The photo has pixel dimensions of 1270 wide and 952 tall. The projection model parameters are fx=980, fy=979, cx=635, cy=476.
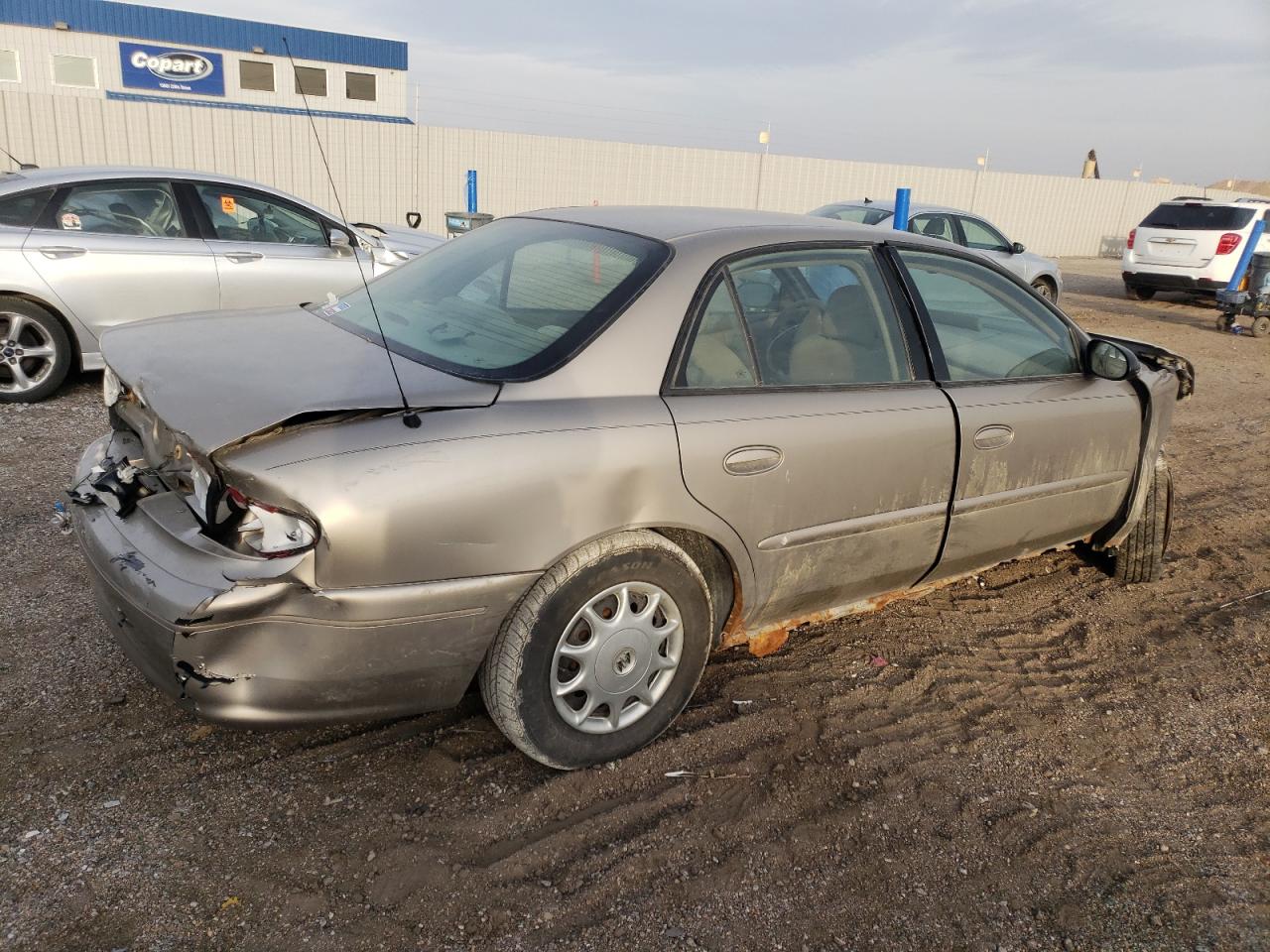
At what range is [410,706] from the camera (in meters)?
2.59

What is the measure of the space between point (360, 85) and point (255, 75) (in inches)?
98.7

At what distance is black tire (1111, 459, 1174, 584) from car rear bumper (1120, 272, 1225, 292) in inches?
498

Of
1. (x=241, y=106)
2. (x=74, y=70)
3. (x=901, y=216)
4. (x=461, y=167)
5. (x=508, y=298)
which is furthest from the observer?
(x=241, y=106)

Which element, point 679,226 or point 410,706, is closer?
point 410,706

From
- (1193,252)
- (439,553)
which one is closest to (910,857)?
(439,553)

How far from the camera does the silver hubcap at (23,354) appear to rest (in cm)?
626

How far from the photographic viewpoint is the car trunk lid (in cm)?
240

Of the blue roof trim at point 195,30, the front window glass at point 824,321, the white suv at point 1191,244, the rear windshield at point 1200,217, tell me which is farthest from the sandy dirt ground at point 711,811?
the blue roof trim at point 195,30

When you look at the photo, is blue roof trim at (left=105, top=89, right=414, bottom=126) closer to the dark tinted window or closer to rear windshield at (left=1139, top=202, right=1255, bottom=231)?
rear windshield at (left=1139, top=202, right=1255, bottom=231)

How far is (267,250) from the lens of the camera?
23.2ft

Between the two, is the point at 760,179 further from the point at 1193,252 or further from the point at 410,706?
the point at 410,706

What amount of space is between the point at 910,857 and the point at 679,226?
202cm

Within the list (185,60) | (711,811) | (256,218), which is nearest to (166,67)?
(185,60)

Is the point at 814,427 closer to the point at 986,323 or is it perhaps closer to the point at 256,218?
the point at 986,323
